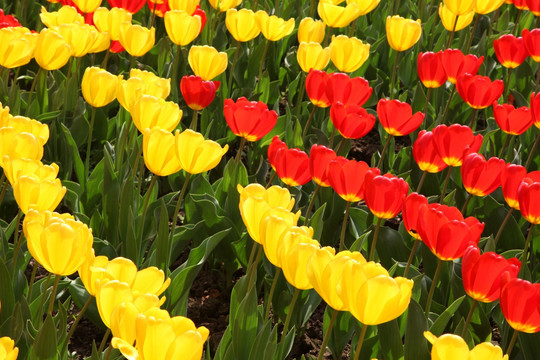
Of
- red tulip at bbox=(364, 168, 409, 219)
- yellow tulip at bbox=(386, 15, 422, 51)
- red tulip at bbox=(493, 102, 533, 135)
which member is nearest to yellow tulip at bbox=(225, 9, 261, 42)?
yellow tulip at bbox=(386, 15, 422, 51)

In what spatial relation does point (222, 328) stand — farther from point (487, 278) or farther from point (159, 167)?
point (487, 278)

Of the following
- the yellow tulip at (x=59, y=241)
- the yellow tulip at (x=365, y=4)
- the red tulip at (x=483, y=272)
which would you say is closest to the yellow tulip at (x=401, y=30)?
the yellow tulip at (x=365, y=4)

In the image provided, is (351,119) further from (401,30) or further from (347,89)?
(401,30)

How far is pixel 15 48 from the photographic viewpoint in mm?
2551

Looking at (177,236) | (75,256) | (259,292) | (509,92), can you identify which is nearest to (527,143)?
(509,92)

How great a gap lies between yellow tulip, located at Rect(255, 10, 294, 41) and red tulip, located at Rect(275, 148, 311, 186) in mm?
1139

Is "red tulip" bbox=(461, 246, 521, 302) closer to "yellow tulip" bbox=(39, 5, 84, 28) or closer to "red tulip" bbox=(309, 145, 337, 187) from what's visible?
"red tulip" bbox=(309, 145, 337, 187)

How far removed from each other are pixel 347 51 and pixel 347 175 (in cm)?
108

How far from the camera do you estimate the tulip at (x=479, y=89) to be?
2744mm

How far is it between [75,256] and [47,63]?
4.29ft

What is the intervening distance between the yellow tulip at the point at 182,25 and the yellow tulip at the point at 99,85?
63 cm

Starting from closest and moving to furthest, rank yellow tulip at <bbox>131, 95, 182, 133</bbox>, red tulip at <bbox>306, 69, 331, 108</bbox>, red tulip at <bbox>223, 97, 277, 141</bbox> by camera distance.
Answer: yellow tulip at <bbox>131, 95, 182, 133</bbox> < red tulip at <bbox>223, 97, 277, 141</bbox> < red tulip at <bbox>306, 69, 331, 108</bbox>

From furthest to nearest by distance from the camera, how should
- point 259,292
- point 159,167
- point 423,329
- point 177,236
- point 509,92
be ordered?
1. point 509,92
2. point 259,292
3. point 177,236
4. point 159,167
5. point 423,329

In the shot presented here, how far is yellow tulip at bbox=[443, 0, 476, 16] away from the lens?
10.9ft
